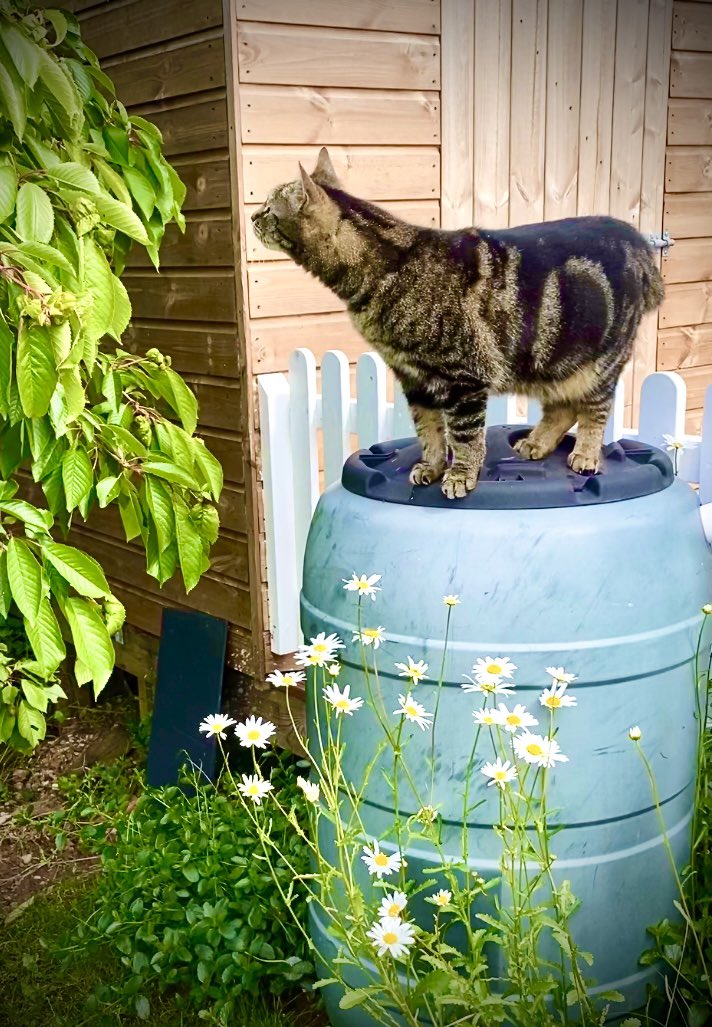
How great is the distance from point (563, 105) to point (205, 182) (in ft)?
5.00

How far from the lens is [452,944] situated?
1.92 m

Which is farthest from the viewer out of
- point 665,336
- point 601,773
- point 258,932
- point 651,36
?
point 665,336

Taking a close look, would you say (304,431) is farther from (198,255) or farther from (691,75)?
(691,75)

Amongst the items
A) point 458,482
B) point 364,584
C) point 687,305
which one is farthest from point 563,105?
point 364,584

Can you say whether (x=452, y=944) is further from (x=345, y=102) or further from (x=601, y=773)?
(x=345, y=102)

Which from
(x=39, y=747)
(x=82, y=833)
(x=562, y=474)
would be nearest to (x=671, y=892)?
(x=562, y=474)

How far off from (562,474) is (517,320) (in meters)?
0.31

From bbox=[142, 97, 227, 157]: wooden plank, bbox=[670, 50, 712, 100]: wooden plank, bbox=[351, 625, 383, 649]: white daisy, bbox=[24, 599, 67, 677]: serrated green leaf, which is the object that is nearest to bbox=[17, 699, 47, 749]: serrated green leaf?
bbox=[24, 599, 67, 677]: serrated green leaf

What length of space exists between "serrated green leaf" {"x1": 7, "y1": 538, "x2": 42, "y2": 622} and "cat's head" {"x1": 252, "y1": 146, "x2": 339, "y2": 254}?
2.77 feet

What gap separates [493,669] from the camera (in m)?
1.66

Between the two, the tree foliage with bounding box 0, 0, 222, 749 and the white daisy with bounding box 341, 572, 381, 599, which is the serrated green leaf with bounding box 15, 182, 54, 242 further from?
the white daisy with bounding box 341, 572, 381, 599

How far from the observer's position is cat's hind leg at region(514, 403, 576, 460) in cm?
212

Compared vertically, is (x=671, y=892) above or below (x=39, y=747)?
above

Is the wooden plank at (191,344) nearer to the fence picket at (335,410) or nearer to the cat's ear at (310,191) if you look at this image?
the fence picket at (335,410)
